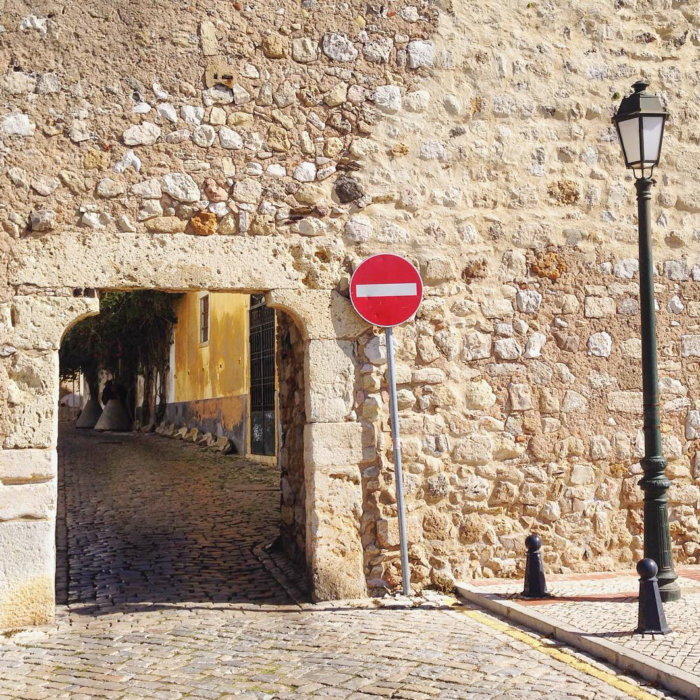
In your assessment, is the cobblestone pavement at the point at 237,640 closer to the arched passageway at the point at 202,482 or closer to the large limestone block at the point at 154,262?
the arched passageway at the point at 202,482

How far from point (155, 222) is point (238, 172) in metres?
0.68

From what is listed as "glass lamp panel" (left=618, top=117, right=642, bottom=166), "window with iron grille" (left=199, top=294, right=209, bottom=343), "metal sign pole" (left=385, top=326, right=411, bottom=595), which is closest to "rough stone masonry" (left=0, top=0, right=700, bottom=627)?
"metal sign pole" (left=385, top=326, right=411, bottom=595)

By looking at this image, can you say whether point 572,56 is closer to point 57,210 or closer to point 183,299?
point 57,210

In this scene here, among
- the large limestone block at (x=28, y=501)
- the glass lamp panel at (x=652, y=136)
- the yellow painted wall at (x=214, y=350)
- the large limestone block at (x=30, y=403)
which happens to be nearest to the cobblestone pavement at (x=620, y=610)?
the glass lamp panel at (x=652, y=136)

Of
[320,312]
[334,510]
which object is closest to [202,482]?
[334,510]

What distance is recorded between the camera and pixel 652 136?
5.70m

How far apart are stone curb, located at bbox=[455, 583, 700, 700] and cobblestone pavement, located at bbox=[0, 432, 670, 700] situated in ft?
0.30

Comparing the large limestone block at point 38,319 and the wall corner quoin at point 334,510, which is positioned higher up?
the large limestone block at point 38,319

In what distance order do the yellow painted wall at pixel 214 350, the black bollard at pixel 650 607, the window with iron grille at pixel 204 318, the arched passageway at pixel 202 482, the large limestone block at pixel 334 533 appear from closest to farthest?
the black bollard at pixel 650 607 < the large limestone block at pixel 334 533 < the arched passageway at pixel 202 482 < the yellow painted wall at pixel 214 350 < the window with iron grille at pixel 204 318

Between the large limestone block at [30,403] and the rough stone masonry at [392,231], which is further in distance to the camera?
the rough stone masonry at [392,231]

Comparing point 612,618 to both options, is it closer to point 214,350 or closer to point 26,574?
point 26,574

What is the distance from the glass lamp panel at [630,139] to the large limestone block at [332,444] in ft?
8.29

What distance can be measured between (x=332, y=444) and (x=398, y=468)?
0.48 meters

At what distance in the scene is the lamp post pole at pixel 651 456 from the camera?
5.66 metres
